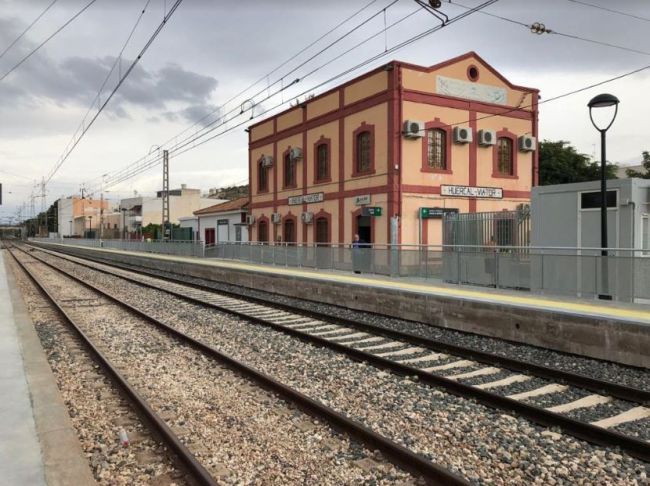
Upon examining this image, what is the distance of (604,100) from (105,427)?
1214 cm

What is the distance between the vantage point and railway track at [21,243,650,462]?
5648mm

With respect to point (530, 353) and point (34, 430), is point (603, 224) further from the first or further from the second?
point (34, 430)

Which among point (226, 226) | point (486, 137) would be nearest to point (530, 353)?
point (486, 137)

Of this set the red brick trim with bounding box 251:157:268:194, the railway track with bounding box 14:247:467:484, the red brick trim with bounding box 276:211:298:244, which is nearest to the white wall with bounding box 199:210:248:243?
the red brick trim with bounding box 251:157:268:194

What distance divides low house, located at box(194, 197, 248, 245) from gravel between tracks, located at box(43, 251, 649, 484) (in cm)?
3067

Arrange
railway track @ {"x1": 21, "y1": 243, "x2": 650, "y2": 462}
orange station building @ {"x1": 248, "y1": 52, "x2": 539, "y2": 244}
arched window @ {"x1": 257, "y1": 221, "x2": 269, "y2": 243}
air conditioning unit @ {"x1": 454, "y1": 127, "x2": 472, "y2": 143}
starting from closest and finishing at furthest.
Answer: railway track @ {"x1": 21, "y1": 243, "x2": 650, "y2": 462}
orange station building @ {"x1": 248, "y1": 52, "x2": 539, "y2": 244}
air conditioning unit @ {"x1": 454, "y1": 127, "x2": 472, "y2": 143}
arched window @ {"x1": 257, "y1": 221, "x2": 269, "y2": 243}

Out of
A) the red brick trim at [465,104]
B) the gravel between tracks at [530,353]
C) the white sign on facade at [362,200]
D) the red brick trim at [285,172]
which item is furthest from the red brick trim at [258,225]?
the gravel between tracks at [530,353]

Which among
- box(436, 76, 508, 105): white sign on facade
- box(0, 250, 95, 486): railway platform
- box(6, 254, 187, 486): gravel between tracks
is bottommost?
box(6, 254, 187, 486): gravel between tracks

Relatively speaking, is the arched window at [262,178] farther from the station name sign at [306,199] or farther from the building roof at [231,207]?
the station name sign at [306,199]

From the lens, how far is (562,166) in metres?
44.7

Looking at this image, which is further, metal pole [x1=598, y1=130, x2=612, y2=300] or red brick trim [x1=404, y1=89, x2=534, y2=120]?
red brick trim [x1=404, y1=89, x2=534, y2=120]

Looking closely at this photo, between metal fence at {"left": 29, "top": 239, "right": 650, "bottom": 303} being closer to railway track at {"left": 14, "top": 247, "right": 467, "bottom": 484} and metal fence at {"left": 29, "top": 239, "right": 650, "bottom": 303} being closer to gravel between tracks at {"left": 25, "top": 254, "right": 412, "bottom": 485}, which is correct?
railway track at {"left": 14, "top": 247, "right": 467, "bottom": 484}

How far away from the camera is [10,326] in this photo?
10.9 metres

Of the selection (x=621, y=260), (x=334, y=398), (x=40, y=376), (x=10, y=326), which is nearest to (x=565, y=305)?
(x=621, y=260)
